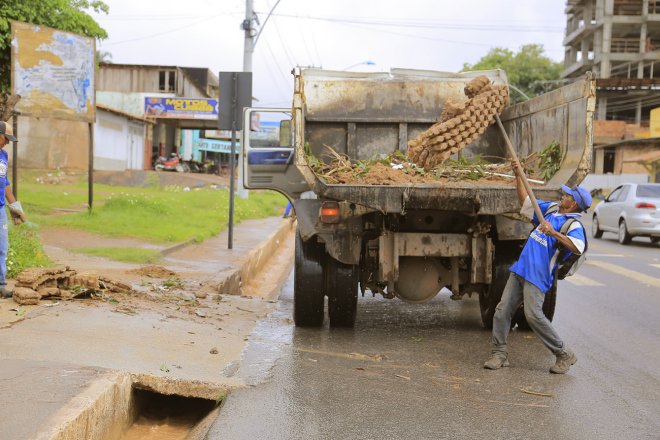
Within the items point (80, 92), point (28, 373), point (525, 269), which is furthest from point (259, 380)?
point (80, 92)

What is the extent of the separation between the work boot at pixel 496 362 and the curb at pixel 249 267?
13.5 ft

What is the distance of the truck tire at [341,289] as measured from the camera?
6961 millimetres

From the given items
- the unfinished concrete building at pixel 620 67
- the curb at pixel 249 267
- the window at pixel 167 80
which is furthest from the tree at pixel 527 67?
the curb at pixel 249 267

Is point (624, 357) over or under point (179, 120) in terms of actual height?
under

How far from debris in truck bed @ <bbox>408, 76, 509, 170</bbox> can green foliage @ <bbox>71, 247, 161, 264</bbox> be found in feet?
15.8

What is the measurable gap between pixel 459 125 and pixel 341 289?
2030mm

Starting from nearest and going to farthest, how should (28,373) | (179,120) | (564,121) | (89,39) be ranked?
(28,373), (564,121), (89,39), (179,120)

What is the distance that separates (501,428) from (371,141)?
4550 millimetres

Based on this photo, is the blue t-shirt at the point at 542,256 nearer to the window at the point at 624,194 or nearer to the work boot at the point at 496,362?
the work boot at the point at 496,362

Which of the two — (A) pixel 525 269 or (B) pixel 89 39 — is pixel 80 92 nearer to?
(B) pixel 89 39

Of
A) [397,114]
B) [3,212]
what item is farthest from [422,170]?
[3,212]

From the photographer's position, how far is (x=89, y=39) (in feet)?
45.3

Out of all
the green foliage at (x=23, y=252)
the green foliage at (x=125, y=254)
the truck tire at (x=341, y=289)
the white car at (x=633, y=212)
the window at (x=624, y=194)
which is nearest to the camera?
the truck tire at (x=341, y=289)

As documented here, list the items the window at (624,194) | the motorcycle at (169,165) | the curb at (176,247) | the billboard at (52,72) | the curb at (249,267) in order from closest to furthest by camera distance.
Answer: the curb at (249,267) < the curb at (176,247) < the billboard at (52,72) < the window at (624,194) < the motorcycle at (169,165)
